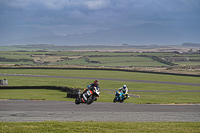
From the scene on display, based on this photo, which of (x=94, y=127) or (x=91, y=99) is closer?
(x=91, y=99)

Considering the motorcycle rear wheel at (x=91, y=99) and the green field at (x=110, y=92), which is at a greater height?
the motorcycle rear wheel at (x=91, y=99)

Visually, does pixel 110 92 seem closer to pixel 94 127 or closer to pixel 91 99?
pixel 94 127

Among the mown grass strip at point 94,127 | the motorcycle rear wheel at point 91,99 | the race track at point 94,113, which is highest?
the motorcycle rear wheel at point 91,99

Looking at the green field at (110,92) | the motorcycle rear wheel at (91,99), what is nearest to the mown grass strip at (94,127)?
the motorcycle rear wheel at (91,99)

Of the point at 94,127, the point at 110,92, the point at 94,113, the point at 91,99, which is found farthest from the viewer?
the point at 110,92

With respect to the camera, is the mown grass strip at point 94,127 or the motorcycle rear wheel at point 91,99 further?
the mown grass strip at point 94,127

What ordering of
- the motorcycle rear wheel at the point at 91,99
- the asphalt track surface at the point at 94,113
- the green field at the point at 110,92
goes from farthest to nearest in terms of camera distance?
the green field at the point at 110,92 → the asphalt track surface at the point at 94,113 → the motorcycle rear wheel at the point at 91,99

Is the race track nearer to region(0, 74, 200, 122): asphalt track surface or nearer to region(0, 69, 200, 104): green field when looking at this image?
region(0, 74, 200, 122): asphalt track surface

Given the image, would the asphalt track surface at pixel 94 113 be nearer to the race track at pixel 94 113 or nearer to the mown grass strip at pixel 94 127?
the race track at pixel 94 113

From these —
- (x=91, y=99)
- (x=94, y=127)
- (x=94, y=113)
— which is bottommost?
(x=94, y=113)

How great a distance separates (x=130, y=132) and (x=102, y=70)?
3578 inches

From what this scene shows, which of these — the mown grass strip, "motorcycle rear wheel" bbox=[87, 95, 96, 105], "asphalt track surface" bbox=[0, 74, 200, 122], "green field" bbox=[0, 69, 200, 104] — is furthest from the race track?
"motorcycle rear wheel" bbox=[87, 95, 96, 105]

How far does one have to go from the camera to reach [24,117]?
28016mm

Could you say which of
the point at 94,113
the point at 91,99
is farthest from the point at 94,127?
the point at 94,113
